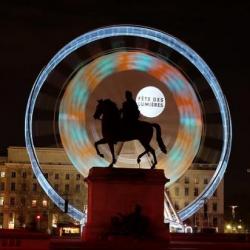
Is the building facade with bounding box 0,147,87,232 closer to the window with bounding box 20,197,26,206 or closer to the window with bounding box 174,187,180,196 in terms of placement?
the window with bounding box 20,197,26,206

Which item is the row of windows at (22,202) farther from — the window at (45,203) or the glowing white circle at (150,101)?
the glowing white circle at (150,101)

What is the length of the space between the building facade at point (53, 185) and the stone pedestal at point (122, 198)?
250ft

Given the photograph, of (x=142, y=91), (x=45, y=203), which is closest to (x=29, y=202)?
(x=45, y=203)

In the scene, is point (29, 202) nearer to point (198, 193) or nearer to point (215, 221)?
point (198, 193)

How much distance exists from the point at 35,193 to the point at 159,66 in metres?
73.4

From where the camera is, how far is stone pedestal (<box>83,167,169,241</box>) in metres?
30.5

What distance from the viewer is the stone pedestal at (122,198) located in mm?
30516

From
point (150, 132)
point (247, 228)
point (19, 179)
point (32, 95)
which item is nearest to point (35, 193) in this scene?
point (19, 179)

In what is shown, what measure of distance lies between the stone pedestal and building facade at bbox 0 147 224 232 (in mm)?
76125

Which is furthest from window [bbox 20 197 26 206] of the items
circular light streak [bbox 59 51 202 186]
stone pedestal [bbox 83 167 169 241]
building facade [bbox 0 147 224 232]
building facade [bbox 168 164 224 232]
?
stone pedestal [bbox 83 167 169 241]

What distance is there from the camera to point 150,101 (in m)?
43.5

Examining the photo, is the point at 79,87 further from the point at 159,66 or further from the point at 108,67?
the point at 159,66

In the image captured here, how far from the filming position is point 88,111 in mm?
42469

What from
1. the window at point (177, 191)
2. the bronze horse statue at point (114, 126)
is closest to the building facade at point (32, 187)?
the window at point (177, 191)
